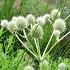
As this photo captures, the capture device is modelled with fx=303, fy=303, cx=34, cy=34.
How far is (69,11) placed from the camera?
5723mm

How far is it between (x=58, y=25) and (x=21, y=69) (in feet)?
3.07

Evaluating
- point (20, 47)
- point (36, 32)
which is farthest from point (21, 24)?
point (20, 47)

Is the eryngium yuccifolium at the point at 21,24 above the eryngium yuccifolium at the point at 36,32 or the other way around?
above

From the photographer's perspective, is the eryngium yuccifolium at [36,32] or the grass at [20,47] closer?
the eryngium yuccifolium at [36,32]

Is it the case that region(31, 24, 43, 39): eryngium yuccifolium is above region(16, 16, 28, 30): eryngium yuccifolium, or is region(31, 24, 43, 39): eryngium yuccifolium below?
below

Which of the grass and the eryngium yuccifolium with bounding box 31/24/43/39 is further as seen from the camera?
the grass

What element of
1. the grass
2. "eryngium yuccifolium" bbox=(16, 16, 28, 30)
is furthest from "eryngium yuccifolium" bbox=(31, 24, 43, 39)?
the grass

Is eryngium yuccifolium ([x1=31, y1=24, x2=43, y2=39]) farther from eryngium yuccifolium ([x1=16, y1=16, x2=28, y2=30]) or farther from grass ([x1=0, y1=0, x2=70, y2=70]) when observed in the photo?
grass ([x1=0, y1=0, x2=70, y2=70])

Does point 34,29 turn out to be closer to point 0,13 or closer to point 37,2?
point 0,13

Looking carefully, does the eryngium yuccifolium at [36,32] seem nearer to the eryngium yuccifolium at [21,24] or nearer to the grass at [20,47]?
the eryngium yuccifolium at [21,24]

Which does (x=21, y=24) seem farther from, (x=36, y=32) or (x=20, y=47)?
(x=20, y=47)

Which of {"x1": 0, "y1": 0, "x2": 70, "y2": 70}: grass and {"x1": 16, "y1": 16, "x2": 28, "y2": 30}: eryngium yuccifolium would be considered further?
{"x1": 0, "y1": 0, "x2": 70, "y2": 70}: grass

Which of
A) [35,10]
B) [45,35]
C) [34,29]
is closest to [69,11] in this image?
[35,10]

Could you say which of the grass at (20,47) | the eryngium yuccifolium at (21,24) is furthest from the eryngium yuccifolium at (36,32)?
the grass at (20,47)
